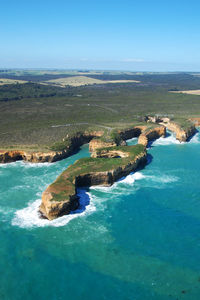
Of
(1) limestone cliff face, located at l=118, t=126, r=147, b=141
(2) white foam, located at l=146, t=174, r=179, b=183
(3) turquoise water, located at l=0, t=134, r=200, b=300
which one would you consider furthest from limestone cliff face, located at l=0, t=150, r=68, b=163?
(1) limestone cliff face, located at l=118, t=126, r=147, b=141

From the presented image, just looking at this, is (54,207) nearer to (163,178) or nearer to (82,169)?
(82,169)

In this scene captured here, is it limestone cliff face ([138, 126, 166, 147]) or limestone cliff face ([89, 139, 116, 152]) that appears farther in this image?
limestone cliff face ([138, 126, 166, 147])

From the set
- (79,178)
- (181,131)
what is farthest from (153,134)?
(79,178)

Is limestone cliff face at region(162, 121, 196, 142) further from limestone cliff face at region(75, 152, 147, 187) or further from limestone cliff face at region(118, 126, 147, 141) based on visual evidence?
limestone cliff face at region(75, 152, 147, 187)

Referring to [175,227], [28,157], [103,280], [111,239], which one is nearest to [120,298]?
[103,280]

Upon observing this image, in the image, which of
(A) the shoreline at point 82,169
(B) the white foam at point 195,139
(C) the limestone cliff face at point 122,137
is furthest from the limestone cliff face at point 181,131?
(C) the limestone cliff face at point 122,137
